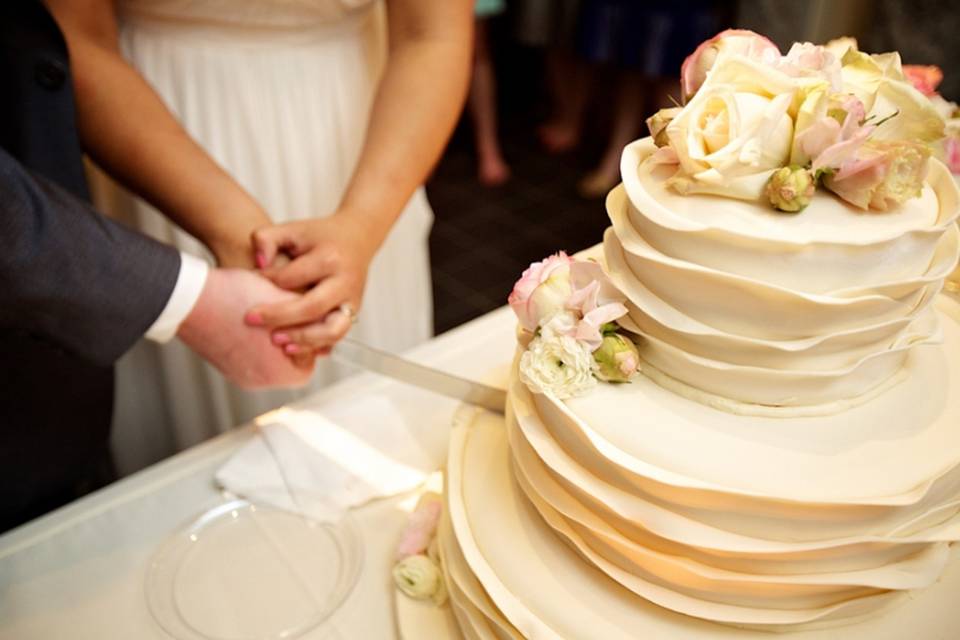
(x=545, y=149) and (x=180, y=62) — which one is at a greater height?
(x=180, y=62)

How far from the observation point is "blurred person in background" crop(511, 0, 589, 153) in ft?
14.5

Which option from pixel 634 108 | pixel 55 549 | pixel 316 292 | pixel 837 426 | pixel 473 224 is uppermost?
pixel 837 426

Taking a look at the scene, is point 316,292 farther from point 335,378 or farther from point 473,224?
point 473,224

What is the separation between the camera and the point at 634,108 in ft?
14.3

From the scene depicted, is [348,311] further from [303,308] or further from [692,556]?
[692,556]

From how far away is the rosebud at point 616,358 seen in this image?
Result: 2.41 ft

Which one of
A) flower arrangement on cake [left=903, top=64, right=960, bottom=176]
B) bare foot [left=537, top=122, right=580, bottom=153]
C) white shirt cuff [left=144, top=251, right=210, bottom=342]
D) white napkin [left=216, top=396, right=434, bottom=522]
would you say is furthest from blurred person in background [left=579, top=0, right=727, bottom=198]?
white shirt cuff [left=144, top=251, right=210, bottom=342]

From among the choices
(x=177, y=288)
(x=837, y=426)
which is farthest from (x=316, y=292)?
(x=837, y=426)

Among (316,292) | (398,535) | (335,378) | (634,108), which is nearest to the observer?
(398,535)

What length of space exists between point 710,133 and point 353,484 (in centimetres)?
66

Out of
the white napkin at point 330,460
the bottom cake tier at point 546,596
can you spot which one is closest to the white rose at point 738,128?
the bottom cake tier at point 546,596

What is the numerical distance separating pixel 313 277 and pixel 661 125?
0.62 m

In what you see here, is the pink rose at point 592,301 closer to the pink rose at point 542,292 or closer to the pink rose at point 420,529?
the pink rose at point 542,292

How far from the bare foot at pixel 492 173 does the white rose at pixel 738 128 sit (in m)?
3.76
